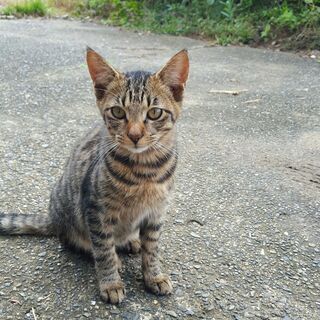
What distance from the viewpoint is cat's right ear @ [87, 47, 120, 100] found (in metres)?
2.32

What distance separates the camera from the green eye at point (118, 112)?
226 centimetres

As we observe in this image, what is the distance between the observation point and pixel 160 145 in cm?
234

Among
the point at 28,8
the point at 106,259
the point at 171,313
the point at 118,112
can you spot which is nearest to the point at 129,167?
the point at 118,112

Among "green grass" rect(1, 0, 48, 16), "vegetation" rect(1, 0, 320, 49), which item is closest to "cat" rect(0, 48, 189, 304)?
"vegetation" rect(1, 0, 320, 49)

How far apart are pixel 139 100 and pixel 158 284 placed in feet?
3.11

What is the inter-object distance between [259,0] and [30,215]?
21.9 feet

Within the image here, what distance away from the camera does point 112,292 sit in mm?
2320

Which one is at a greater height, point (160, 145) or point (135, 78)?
point (135, 78)

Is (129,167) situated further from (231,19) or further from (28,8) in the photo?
(28,8)

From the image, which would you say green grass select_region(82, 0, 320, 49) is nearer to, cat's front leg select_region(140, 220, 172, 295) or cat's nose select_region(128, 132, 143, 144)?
cat's front leg select_region(140, 220, 172, 295)

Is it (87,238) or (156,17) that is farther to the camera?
(156,17)

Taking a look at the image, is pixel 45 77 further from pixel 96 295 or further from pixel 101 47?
pixel 96 295

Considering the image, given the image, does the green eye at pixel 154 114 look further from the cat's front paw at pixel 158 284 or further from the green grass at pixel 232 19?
the green grass at pixel 232 19

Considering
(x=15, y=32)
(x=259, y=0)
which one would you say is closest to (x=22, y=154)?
(x=15, y=32)
